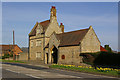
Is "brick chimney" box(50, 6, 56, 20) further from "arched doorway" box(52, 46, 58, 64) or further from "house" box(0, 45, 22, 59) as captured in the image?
"house" box(0, 45, 22, 59)

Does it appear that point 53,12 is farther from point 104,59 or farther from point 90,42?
point 104,59

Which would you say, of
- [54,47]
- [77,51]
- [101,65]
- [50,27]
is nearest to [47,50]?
[54,47]

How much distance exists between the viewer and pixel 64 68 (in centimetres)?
2425

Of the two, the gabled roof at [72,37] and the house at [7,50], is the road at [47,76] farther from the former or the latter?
the house at [7,50]

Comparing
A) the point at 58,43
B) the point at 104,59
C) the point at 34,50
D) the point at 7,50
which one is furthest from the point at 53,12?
the point at 7,50

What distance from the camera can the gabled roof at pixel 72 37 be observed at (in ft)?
109

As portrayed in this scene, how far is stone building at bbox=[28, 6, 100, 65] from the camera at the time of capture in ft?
108

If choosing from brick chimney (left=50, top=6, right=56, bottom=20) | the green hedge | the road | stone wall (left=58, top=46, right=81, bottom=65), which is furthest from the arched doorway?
the road

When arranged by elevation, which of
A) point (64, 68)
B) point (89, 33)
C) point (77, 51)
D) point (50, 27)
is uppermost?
point (50, 27)

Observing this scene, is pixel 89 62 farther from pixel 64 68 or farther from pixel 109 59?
pixel 64 68

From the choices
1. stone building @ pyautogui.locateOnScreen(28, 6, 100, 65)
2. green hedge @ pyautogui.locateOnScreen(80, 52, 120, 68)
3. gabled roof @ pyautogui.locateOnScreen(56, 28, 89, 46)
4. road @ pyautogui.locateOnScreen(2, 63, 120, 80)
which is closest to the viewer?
road @ pyautogui.locateOnScreen(2, 63, 120, 80)

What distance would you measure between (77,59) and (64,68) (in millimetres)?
8168

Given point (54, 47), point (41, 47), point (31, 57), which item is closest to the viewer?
point (54, 47)

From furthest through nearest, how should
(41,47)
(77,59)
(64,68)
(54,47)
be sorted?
1. (41,47)
2. (54,47)
3. (77,59)
4. (64,68)
